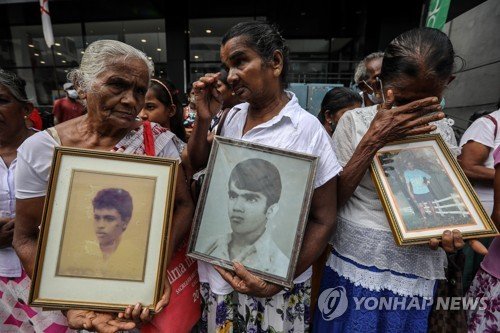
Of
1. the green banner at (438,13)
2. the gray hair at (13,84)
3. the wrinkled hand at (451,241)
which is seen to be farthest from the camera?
the green banner at (438,13)

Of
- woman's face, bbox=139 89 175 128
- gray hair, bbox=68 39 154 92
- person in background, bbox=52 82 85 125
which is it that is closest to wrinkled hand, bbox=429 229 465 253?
gray hair, bbox=68 39 154 92

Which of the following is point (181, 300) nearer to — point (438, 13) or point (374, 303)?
point (374, 303)

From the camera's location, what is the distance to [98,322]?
3.73 feet

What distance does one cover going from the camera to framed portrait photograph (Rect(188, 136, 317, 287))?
46.6 inches

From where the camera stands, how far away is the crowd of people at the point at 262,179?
1221 millimetres

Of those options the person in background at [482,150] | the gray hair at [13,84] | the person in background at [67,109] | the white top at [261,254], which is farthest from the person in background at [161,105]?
the person in background at [67,109]

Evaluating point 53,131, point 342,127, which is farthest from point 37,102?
point 342,127

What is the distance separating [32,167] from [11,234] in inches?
24.9

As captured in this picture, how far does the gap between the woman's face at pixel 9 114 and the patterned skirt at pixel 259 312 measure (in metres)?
1.56

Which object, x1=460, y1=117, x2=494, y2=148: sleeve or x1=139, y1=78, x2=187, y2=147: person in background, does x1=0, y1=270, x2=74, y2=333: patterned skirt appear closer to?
x1=139, y1=78, x2=187, y2=147: person in background

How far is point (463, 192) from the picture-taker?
49.9 inches

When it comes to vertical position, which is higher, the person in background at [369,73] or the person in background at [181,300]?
the person in background at [369,73]

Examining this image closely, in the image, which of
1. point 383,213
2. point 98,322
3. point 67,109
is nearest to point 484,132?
point 383,213

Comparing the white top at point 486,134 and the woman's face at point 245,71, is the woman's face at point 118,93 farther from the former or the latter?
the white top at point 486,134
